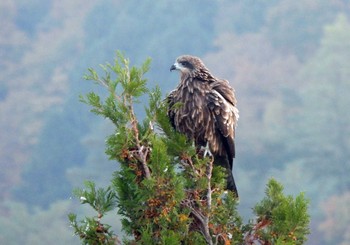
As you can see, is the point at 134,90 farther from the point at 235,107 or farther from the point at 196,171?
the point at 235,107

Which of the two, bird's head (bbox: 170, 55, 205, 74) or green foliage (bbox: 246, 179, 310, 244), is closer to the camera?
green foliage (bbox: 246, 179, 310, 244)

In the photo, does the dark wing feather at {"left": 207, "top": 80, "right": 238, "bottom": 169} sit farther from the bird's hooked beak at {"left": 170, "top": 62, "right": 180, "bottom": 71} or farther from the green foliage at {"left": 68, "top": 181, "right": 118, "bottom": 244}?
the green foliage at {"left": 68, "top": 181, "right": 118, "bottom": 244}

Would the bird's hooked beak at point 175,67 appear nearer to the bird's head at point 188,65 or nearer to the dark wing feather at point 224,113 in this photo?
the bird's head at point 188,65

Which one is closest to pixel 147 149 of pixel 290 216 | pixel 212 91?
pixel 290 216

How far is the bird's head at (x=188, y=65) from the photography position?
6906 millimetres

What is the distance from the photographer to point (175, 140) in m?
4.82

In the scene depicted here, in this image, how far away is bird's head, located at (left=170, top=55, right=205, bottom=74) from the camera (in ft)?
22.7

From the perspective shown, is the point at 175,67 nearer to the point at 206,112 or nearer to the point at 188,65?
the point at 188,65

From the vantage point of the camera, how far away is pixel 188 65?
698 centimetres

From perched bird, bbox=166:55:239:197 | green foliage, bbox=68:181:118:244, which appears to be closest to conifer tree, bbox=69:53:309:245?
green foliage, bbox=68:181:118:244

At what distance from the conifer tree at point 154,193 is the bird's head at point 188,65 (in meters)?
2.09

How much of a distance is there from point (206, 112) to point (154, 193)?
245 centimetres

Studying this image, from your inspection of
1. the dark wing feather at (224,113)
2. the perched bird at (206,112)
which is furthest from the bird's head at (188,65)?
the dark wing feather at (224,113)

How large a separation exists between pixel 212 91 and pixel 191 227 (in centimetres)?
218
